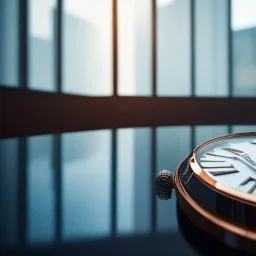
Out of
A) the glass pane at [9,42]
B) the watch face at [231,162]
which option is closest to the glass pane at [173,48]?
the glass pane at [9,42]

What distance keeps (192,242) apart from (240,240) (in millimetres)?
96

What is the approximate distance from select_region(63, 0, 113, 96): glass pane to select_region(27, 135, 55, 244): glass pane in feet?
8.83

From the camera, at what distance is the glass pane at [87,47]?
396 cm

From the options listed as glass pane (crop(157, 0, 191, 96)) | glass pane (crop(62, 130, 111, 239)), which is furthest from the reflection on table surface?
glass pane (crop(157, 0, 191, 96))

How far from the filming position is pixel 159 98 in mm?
4922

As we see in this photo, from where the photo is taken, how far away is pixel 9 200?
0.87m

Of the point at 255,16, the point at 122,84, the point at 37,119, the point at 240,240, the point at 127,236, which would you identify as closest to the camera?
the point at 240,240

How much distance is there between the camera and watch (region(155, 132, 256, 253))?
0.48m

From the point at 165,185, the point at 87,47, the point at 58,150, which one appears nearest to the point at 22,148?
the point at 58,150

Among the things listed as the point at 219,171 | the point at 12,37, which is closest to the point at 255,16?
the point at 12,37

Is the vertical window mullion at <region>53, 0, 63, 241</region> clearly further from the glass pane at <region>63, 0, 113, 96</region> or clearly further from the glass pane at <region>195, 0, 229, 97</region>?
the glass pane at <region>195, 0, 229, 97</region>

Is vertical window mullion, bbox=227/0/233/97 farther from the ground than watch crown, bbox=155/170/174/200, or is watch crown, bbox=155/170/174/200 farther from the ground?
vertical window mullion, bbox=227/0/233/97

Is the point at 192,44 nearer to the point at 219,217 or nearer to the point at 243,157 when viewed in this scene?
the point at 243,157

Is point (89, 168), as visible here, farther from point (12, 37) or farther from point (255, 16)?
point (255, 16)
